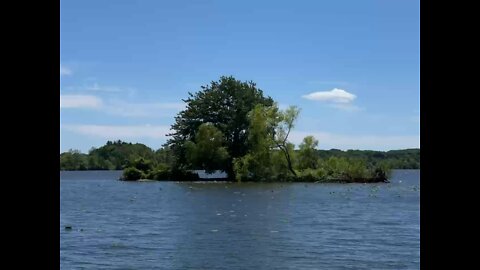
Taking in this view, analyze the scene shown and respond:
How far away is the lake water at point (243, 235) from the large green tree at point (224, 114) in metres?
31.1

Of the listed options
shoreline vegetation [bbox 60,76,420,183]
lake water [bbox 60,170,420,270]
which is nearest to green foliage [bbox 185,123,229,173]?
shoreline vegetation [bbox 60,76,420,183]

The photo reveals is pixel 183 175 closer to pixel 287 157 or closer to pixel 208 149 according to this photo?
pixel 208 149

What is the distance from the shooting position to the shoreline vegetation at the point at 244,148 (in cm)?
7319

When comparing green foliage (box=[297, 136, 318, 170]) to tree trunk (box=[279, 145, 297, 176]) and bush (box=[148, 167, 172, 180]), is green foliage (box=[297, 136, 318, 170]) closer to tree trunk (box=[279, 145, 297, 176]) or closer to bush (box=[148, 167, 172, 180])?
tree trunk (box=[279, 145, 297, 176])

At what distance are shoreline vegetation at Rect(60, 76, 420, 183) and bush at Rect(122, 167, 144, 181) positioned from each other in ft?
17.1

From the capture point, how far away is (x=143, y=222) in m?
33.9

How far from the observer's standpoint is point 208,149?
76.7m

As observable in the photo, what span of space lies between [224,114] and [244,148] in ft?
17.8

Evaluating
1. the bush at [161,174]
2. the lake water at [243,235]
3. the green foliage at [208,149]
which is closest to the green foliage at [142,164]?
the bush at [161,174]
